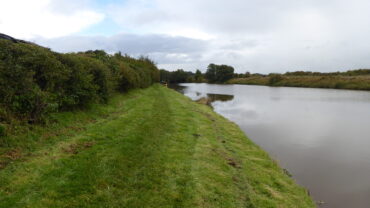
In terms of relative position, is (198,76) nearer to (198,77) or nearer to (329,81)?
(198,77)

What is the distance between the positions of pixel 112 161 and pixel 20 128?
3010mm

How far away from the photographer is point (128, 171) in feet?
19.9

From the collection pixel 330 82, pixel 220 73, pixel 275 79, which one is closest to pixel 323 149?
pixel 330 82

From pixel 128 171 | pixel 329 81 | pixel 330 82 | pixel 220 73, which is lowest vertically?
pixel 128 171

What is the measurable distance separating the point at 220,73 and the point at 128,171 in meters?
122

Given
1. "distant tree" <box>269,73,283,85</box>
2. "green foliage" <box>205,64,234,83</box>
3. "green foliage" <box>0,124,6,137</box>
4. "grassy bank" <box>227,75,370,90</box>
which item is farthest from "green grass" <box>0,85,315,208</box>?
"green foliage" <box>205,64,234,83</box>

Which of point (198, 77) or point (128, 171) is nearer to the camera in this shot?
point (128, 171)

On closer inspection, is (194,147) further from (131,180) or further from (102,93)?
(102,93)

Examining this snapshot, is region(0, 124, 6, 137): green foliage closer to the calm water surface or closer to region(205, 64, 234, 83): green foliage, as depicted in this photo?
the calm water surface

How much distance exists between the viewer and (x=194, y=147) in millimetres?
9156

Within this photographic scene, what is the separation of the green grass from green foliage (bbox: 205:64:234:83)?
4639 inches

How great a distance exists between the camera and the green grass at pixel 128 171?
4895 millimetres

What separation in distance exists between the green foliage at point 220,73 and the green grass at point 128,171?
118 meters

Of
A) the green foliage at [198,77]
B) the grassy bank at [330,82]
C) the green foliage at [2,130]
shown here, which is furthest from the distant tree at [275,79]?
the green foliage at [2,130]
